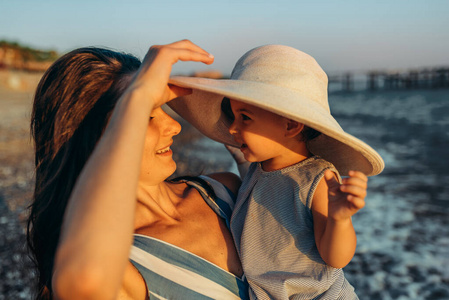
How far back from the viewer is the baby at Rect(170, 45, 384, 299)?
1.56m

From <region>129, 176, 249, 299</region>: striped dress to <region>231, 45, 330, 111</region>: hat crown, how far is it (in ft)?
2.89

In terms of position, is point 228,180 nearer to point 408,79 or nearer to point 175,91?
point 175,91

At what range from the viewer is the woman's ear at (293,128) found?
185cm

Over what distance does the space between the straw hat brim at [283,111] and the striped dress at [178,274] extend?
738mm

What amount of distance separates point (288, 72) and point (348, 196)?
62cm

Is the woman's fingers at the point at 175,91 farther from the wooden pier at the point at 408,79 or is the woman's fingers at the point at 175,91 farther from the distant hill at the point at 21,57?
the wooden pier at the point at 408,79

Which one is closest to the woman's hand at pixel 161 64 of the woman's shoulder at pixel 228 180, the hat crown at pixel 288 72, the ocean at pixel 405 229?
the hat crown at pixel 288 72

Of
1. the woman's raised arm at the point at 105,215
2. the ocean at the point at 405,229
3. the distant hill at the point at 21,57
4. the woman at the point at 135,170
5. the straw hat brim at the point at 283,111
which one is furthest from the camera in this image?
the distant hill at the point at 21,57

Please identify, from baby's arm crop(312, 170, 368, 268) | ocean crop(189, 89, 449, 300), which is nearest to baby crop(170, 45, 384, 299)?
baby's arm crop(312, 170, 368, 268)

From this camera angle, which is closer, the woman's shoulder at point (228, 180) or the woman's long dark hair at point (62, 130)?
the woman's long dark hair at point (62, 130)

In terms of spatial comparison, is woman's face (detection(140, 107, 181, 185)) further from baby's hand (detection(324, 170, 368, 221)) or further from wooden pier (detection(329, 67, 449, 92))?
wooden pier (detection(329, 67, 449, 92))

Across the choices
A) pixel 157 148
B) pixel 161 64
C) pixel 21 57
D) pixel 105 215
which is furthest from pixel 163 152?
pixel 21 57

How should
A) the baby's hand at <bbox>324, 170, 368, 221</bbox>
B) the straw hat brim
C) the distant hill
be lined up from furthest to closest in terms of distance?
the distant hill, the straw hat brim, the baby's hand at <bbox>324, 170, 368, 221</bbox>

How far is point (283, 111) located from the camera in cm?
150
